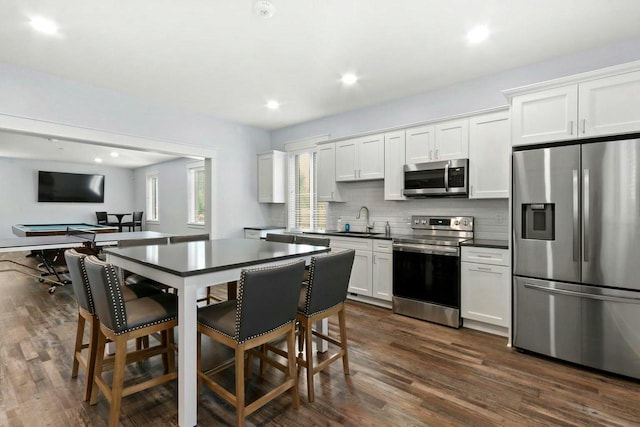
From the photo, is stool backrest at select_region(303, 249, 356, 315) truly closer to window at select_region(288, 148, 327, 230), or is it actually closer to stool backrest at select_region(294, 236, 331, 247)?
stool backrest at select_region(294, 236, 331, 247)

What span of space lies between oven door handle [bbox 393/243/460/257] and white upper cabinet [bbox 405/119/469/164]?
104 cm

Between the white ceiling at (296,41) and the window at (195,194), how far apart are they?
13.5 ft

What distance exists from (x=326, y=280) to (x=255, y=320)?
0.59m

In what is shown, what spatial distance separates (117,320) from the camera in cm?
179

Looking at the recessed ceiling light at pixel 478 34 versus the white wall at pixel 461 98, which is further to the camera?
the white wall at pixel 461 98

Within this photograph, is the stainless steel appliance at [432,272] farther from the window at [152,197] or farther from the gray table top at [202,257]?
the window at [152,197]

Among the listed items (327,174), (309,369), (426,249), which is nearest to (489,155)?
(426,249)

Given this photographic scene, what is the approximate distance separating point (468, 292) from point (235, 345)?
2.55m

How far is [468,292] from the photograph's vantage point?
337 cm

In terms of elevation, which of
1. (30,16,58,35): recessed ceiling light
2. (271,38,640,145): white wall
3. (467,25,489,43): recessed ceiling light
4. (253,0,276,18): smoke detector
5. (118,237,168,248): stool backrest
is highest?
(30,16,58,35): recessed ceiling light

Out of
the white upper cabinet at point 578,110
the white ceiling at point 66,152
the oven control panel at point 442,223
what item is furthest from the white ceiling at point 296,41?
the white ceiling at point 66,152

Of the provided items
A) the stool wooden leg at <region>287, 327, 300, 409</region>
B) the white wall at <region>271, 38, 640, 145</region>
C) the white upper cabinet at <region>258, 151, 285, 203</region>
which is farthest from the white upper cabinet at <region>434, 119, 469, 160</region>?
the white upper cabinet at <region>258, 151, 285, 203</region>

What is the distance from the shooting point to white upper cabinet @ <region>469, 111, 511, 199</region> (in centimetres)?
335

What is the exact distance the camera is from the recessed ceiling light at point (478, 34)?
2730 millimetres
